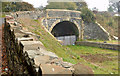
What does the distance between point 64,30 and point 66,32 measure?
0.56 meters

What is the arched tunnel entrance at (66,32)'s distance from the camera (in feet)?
73.9

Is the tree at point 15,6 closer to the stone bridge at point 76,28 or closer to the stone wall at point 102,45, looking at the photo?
the stone bridge at point 76,28

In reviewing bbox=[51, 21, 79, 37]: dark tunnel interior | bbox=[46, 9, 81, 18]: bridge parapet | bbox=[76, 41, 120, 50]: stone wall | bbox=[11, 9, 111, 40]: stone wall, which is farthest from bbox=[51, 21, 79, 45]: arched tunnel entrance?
bbox=[46, 9, 81, 18]: bridge parapet

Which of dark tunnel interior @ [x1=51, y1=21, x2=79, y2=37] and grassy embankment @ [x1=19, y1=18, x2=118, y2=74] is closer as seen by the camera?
A: grassy embankment @ [x1=19, y1=18, x2=118, y2=74]

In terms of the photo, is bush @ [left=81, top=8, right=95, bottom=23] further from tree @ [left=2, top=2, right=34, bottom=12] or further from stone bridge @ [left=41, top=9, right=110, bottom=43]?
tree @ [left=2, top=2, right=34, bottom=12]

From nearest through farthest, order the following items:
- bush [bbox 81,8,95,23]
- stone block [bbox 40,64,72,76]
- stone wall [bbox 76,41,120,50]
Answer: stone block [bbox 40,64,72,76] < stone wall [bbox 76,41,120,50] < bush [bbox 81,8,95,23]

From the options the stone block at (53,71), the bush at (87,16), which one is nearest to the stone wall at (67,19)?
the bush at (87,16)

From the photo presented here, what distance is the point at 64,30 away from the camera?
82.4 ft

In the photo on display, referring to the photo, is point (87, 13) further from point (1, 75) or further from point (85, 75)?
point (85, 75)

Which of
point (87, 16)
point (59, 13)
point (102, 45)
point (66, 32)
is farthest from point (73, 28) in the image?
point (102, 45)

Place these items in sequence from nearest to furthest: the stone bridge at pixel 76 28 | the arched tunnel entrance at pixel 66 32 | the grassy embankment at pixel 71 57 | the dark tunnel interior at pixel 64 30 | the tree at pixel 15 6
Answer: the grassy embankment at pixel 71 57 → the stone bridge at pixel 76 28 → the tree at pixel 15 6 → the arched tunnel entrance at pixel 66 32 → the dark tunnel interior at pixel 64 30

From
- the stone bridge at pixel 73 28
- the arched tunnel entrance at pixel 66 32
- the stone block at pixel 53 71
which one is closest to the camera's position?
the stone block at pixel 53 71

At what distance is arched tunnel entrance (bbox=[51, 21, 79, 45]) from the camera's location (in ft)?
73.9

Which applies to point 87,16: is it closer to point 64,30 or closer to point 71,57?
point 64,30
